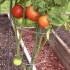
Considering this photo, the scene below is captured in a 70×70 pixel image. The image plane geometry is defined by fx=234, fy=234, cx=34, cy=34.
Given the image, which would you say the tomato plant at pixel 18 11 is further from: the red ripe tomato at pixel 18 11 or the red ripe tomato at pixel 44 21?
the red ripe tomato at pixel 44 21

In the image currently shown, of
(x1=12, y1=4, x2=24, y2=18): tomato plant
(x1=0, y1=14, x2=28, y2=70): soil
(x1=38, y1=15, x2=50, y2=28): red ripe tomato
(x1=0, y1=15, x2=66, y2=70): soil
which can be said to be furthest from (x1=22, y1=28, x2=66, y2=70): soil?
(x1=38, y1=15, x2=50, y2=28): red ripe tomato

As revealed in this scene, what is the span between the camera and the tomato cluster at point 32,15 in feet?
3.79

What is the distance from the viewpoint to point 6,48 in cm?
303

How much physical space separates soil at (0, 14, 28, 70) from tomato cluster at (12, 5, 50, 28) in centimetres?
140

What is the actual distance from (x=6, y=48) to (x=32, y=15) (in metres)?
1.90

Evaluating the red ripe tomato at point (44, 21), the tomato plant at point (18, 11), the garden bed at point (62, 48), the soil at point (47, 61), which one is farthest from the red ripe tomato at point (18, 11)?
the garden bed at point (62, 48)

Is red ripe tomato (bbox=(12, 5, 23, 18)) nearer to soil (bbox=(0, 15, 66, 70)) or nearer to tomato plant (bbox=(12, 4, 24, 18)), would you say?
tomato plant (bbox=(12, 4, 24, 18))

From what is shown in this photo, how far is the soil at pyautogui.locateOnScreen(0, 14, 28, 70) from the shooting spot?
2.66m

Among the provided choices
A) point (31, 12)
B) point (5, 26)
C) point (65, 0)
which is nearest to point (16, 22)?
point (31, 12)

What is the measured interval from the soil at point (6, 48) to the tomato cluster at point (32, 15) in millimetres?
1399

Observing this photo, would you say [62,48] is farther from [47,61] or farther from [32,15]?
[32,15]

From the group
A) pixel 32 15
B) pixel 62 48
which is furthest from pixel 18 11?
pixel 62 48

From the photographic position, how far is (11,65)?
8.73ft

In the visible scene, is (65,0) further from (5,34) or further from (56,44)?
(5,34)
